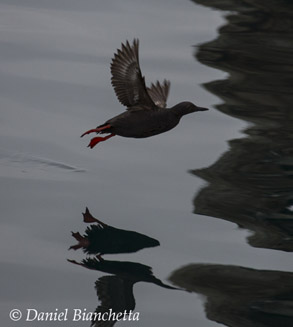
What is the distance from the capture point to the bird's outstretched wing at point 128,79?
7.65m

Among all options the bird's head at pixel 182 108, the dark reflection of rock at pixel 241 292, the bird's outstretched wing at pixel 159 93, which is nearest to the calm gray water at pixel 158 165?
the dark reflection of rock at pixel 241 292

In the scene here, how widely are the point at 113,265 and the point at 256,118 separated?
2928mm

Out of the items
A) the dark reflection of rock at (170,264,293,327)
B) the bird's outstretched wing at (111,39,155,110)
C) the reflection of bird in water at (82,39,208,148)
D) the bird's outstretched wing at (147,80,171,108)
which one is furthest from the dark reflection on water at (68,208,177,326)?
the bird's outstretched wing at (147,80,171,108)

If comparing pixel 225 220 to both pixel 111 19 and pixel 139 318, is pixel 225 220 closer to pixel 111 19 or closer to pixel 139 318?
pixel 139 318

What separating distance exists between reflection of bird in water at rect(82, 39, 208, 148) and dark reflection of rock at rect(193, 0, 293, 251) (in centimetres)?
65

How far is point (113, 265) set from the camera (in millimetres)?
6938

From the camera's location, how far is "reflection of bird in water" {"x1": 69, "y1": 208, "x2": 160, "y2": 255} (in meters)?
7.17

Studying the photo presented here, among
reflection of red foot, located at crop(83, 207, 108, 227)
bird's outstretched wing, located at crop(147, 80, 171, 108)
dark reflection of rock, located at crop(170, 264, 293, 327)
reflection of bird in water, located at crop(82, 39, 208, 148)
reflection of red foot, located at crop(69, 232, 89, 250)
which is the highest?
bird's outstretched wing, located at crop(147, 80, 171, 108)

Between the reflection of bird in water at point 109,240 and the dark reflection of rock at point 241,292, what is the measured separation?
45 cm

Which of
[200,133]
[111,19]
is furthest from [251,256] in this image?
[111,19]

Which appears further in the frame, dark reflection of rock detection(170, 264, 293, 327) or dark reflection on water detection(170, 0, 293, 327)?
dark reflection on water detection(170, 0, 293, 327)

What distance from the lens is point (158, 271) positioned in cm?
691

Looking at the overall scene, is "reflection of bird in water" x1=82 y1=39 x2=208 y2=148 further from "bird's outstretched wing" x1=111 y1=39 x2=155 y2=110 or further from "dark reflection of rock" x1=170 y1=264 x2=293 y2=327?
"dark reflection of rock" x1=170 y1=264 x2=293 y2=327

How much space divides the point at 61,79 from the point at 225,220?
310cm
